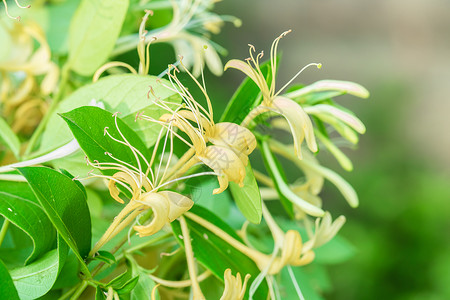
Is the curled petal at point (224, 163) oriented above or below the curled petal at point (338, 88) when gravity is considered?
below

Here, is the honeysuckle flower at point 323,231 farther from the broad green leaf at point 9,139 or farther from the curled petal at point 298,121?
the broad green leaf at point 9,139

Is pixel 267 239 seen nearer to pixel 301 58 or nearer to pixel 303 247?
pixel 303 247

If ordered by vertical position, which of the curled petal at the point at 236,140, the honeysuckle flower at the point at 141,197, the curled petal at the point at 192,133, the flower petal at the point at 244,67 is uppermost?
the flower petal at the point at 244,67

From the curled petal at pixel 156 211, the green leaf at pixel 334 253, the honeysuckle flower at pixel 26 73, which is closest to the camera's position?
the curled petal at pixel 156 211

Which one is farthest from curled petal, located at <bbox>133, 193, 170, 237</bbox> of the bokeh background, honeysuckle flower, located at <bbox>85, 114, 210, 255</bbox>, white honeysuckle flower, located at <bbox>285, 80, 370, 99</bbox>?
the bokeh background

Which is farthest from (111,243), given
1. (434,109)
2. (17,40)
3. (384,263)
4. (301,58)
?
(301,58)

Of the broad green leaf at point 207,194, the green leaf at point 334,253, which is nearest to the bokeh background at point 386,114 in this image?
the green leaf at point 334,253

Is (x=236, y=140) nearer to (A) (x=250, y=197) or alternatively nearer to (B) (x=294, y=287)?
(A) (x=250, y=197)
